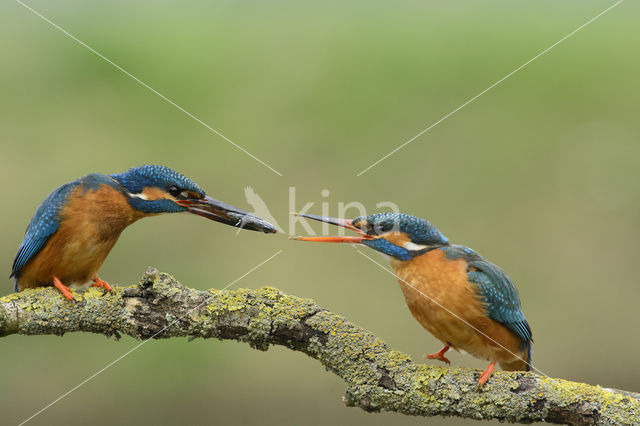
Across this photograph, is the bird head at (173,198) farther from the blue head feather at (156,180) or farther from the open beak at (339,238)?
the open beak at (339,238)

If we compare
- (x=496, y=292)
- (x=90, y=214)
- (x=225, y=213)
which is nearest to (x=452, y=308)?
(x=496, y=292)

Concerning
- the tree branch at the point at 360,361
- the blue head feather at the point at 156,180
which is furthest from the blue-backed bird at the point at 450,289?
the blue head feather at the point at 156,180

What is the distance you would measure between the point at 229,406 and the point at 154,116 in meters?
3.46

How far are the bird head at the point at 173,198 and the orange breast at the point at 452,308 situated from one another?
0.78 m

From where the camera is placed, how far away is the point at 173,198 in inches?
138

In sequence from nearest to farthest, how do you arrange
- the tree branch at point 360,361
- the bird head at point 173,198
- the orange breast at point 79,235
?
the tree branch at point 360,361, the bird head at point 173,198, the orange breast at point 79,235

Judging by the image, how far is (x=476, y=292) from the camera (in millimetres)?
3309

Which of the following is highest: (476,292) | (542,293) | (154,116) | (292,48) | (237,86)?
(292,48)

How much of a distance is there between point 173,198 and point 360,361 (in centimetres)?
129

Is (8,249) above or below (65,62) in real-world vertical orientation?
below

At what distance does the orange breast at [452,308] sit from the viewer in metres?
3.28

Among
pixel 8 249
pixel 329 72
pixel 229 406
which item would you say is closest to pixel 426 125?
pixel 329 72

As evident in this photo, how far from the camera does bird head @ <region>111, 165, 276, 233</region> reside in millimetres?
3436

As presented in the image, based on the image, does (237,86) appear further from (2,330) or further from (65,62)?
(2,330)
